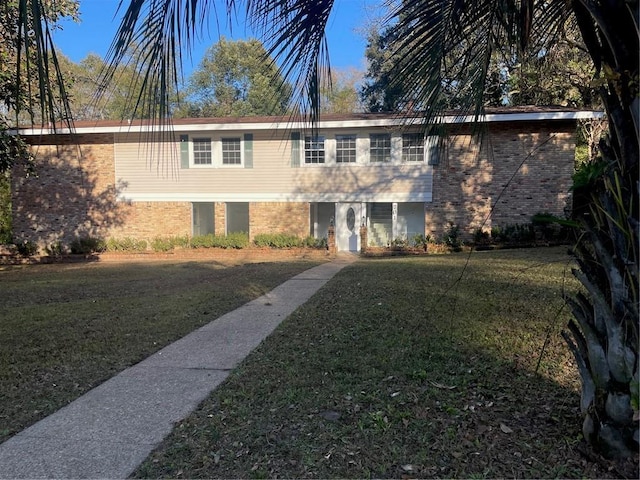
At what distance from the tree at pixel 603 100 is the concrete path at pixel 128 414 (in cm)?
248

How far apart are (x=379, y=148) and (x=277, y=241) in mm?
5422

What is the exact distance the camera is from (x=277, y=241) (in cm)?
1761

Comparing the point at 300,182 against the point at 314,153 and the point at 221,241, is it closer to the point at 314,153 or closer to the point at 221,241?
the point at 314,153

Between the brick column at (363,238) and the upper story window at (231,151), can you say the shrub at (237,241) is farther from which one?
the brick column at (363,238)

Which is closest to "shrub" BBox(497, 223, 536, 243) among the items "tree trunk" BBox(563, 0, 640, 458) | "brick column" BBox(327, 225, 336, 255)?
"brick column" BBox(327, 225, 336, 255)

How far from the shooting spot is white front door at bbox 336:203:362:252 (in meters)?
18.1

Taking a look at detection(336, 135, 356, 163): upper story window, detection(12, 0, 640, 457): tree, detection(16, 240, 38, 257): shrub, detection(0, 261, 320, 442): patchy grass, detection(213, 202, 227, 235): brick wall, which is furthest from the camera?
detection(213, 202, 227, 235): brick wall

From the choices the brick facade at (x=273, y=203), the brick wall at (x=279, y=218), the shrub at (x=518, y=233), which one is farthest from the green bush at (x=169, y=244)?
the shrub at (x=518, y=233)

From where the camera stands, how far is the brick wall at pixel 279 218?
59.8 feet

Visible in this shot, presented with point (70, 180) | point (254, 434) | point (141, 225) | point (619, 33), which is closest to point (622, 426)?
point (619, 33)

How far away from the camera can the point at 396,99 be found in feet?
10.2

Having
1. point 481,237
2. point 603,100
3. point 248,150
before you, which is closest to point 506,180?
point 481,237

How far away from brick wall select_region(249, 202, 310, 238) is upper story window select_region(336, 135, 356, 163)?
2.36 metres

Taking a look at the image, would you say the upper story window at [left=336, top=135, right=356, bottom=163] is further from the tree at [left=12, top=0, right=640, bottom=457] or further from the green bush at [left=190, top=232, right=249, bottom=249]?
the tree at [left=12, top=0, right=640, bottom=457]
